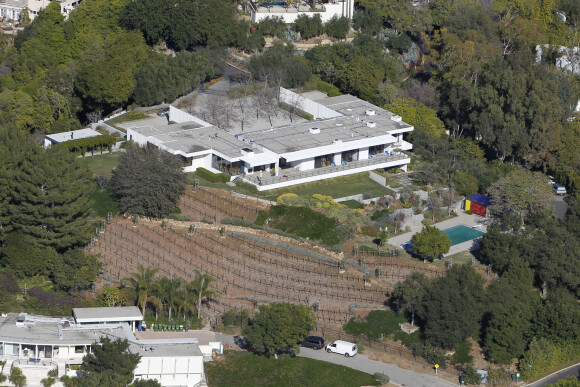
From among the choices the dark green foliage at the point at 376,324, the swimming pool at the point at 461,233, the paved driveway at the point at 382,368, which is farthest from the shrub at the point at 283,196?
the paved driveway at the point at 382,368

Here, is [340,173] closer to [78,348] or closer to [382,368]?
[382,368]

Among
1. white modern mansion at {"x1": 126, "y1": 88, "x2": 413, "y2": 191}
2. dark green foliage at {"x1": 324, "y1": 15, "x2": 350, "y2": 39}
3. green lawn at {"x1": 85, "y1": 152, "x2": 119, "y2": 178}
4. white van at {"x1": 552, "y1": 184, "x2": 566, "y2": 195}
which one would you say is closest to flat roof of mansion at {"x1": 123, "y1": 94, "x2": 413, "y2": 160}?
white modern mansion at {"x1": 126, "y1": 88, "x2": 413, "y2": 191}

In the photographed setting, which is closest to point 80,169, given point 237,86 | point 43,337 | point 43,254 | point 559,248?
point 43,254

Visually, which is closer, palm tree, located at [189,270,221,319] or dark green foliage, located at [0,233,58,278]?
palm tree, located at [189,270,221,319]

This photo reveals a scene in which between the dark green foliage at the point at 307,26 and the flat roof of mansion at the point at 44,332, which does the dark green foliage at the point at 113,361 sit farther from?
the dark green foliage at the point at 307,26

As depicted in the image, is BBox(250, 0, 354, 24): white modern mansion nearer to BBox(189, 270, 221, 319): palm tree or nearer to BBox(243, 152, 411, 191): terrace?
BBox(243, 152, 411, 191): terrace
